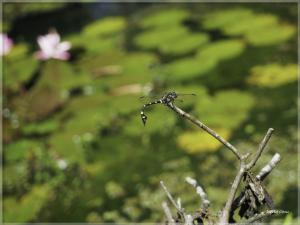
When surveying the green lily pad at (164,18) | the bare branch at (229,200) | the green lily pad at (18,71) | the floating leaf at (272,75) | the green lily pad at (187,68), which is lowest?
the bare branch at (229,200)

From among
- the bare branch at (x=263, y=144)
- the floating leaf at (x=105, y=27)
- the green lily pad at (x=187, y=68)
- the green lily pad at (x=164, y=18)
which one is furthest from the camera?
the floating leaf at (x=105, y=27)

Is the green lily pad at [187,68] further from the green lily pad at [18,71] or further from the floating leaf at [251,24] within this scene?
the green lily pad at [18,71]

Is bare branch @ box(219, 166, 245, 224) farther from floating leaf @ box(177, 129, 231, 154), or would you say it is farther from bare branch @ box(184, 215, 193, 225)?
floating leaf @ box(177, 129, 231, 154)

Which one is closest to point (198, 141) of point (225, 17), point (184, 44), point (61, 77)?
point (184, 44)

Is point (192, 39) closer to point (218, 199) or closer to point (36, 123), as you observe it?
point (36, 123)

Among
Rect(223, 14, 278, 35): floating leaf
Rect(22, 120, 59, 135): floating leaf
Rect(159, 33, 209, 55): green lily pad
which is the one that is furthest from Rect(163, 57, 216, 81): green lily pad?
Rect(22, 120, 59, 135): floating leaf

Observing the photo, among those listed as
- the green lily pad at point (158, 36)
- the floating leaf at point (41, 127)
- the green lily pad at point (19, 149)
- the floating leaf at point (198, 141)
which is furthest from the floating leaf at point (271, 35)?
the green lily pad at point (19, 149)

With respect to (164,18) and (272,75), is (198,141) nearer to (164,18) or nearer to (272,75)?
(272,75)
